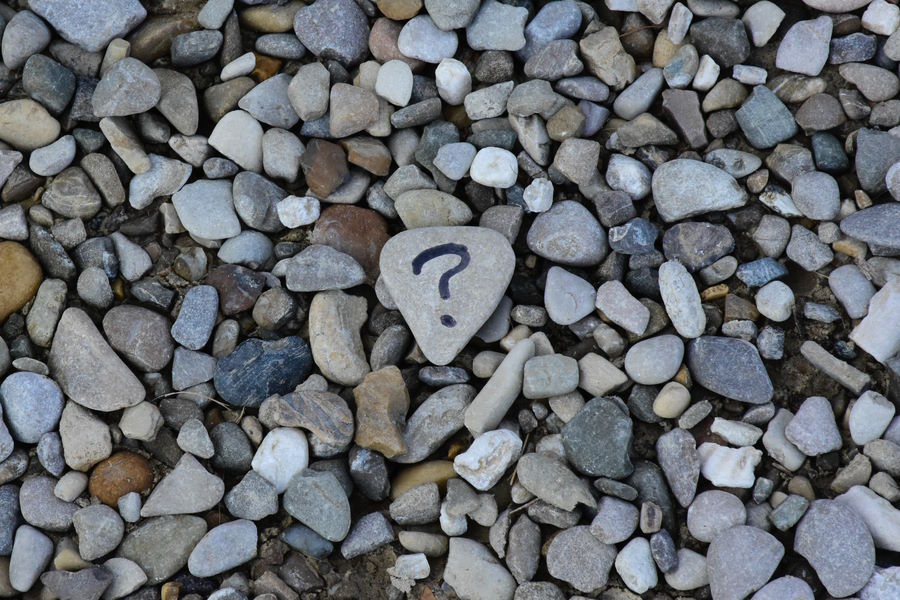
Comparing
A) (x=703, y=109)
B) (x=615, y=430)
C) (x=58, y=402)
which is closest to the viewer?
(x=615, y=430)

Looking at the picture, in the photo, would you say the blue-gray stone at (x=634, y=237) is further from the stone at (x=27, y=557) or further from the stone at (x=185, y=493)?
the stone at (x=27, y=557)

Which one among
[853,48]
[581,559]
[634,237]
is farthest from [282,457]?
[853,48]

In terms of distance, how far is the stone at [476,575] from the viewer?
2.11 metres

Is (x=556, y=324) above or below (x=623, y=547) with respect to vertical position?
above

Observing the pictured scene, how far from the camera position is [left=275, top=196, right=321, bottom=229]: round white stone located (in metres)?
2.47

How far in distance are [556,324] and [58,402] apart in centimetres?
139

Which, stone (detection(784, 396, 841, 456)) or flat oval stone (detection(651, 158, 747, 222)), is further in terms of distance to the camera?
flat oval stone (detection(651, 158, 747, 222))

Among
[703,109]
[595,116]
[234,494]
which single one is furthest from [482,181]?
[234,494]

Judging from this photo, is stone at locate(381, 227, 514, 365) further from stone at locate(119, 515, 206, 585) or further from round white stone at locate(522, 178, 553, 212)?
stone at locate(119, 515, 206, 585)

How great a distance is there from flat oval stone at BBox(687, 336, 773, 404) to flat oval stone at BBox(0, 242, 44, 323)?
185 cm

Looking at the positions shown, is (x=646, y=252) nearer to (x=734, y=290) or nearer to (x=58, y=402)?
(x=734, y=290)

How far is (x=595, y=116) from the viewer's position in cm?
247

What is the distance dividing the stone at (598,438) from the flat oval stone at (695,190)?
59 cm

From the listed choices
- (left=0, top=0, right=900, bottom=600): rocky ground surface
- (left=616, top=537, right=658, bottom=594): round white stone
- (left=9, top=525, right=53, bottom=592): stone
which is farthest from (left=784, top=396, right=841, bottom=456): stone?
(left=9, top=525, right=53, bottom=592): stone
